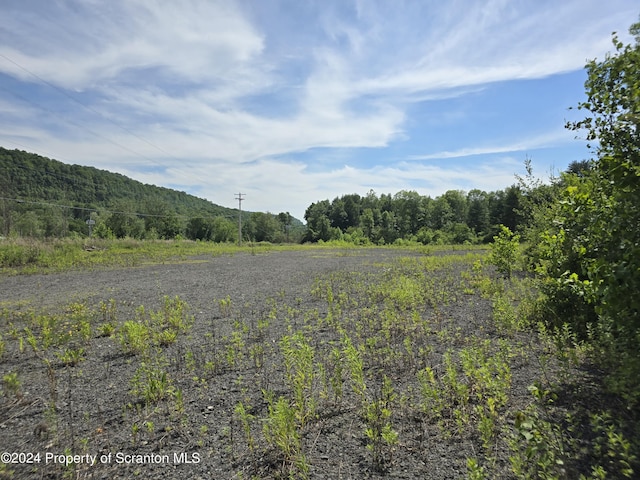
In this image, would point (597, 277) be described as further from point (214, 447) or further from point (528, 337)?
point (214, 447)

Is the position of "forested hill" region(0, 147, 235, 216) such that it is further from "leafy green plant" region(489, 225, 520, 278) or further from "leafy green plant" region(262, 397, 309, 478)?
"leafy green plant" region(262, 397, 309, 478)

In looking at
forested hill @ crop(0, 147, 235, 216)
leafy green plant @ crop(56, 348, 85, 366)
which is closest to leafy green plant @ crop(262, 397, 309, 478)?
leafy green plant @ crop(56, 348, 85, 366)

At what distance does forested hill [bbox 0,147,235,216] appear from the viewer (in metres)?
63.2

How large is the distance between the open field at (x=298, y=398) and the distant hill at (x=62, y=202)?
58.9m

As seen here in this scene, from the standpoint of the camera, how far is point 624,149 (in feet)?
8.45

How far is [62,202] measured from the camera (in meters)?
74.5

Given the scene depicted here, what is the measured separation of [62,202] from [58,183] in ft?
14.1

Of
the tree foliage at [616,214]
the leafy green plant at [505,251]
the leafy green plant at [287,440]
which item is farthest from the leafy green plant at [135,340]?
the leafy green plant at [505,251]

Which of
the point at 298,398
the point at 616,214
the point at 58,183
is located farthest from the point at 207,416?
the point at 58,183

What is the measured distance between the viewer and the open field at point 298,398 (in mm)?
2646

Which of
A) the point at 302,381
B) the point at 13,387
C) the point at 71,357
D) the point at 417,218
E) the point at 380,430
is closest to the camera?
the point at 380,430

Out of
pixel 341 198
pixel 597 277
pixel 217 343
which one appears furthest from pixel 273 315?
pixel 341 198

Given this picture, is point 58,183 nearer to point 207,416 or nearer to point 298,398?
point 207,416

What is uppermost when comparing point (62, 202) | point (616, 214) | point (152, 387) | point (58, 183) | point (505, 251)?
point (58, 183)
